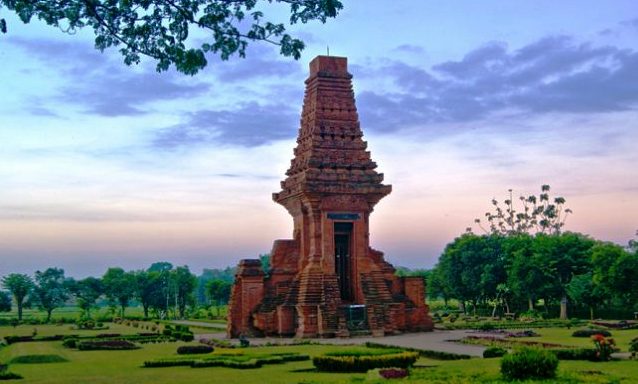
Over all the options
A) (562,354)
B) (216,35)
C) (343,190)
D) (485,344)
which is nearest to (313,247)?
(343,190)

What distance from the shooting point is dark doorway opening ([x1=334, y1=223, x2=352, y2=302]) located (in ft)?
124

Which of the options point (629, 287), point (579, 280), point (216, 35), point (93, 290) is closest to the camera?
point (216, 35)

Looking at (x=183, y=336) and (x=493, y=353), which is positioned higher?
(x=493, y=353)

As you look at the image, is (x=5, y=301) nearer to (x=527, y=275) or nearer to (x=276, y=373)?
(x=527, y=275)

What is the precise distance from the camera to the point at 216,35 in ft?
40.2

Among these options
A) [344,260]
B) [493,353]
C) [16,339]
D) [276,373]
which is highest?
[344,260]

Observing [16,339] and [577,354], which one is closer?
[577,354]

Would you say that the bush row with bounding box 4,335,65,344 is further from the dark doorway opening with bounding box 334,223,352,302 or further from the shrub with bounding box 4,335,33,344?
the dark doorway opening with bounding box 334,223,352,302

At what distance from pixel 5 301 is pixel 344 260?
49.9 m

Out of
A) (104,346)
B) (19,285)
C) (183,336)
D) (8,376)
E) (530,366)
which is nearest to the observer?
(530,366)

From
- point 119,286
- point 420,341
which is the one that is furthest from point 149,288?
point 420,341

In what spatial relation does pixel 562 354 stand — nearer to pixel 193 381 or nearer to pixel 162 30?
pixel 193 381

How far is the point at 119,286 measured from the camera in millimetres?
73312

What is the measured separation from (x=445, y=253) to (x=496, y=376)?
150ft
